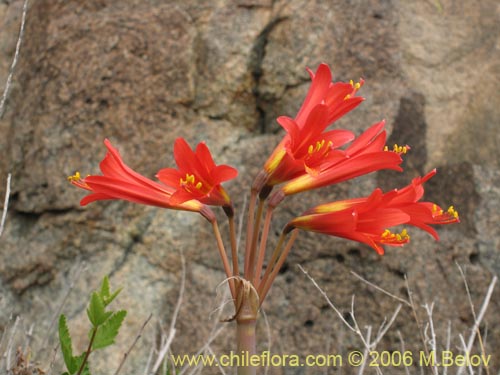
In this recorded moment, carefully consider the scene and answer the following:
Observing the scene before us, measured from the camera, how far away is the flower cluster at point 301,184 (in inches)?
37.0

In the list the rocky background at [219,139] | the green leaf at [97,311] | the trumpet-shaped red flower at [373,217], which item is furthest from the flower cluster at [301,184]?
the rocky background at [219,139]

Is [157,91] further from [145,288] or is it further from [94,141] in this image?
[145,288]

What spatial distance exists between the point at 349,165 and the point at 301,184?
0.26 feet

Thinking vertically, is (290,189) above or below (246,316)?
above

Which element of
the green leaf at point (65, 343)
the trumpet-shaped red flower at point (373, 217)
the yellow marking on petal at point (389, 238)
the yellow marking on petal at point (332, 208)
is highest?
the yellow marking on petal at point (332, 208)

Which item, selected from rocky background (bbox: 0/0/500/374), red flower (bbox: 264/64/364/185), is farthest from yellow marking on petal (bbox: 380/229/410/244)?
rocky background (bbox: 0/0/500/374)

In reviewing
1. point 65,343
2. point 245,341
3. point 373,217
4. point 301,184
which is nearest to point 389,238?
point 373,217

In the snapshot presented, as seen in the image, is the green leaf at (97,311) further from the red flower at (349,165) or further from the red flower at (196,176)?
the red flower at (349,165)

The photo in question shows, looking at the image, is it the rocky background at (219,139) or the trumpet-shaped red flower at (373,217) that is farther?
the rocky background at (219,139)

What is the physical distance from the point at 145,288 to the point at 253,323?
1.18 metres

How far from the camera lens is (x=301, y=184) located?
39.8 inches

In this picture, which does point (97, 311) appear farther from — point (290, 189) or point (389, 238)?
point (389, 238)

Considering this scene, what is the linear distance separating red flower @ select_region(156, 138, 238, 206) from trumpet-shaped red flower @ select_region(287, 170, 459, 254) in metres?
0.13

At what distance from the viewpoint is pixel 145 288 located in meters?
2.07
